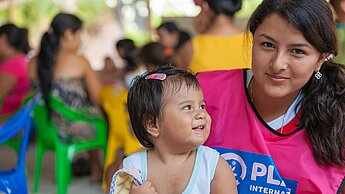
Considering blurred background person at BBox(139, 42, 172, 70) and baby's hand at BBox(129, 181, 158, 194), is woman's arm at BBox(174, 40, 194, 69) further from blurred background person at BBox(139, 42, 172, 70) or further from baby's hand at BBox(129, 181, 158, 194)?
baby's hand at BBox(129, 181, 158, 194)

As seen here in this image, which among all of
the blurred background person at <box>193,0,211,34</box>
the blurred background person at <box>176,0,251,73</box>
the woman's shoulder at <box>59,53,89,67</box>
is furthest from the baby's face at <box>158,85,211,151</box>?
the woman's shoulder at <box>59,53,89,67</box>

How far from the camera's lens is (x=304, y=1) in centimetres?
134

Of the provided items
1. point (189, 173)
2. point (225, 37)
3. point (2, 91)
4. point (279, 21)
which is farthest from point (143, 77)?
Answer: point (2, 91)

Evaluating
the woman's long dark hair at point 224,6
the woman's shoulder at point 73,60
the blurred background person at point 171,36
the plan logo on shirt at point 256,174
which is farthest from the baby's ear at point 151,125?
the blurred background person at point 171,36

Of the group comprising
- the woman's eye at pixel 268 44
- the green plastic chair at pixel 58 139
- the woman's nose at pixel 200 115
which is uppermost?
the woman's eye at pixel 268 44

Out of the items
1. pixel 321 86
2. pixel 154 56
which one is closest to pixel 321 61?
pixel 321 86

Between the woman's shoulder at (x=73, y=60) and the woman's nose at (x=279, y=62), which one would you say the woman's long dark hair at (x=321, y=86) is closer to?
the woman's nose at (x=279, y=62)

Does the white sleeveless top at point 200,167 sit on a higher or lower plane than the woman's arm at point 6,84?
higher

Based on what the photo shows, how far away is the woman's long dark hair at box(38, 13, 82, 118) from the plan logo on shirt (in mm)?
2340

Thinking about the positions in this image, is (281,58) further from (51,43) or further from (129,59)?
(129,59)

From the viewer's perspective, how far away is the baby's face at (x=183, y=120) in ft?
4.51

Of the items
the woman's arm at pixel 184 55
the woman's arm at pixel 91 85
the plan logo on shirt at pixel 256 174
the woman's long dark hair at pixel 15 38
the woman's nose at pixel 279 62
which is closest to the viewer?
the woman's nose at pixel 279 62

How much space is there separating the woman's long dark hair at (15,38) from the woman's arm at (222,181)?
3.37 metres

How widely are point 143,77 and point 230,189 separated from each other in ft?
1.23
